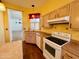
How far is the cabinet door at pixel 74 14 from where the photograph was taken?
5.43 feet

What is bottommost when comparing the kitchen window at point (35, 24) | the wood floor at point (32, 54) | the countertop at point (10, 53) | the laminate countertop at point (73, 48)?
the wood floor at point (32, 54)

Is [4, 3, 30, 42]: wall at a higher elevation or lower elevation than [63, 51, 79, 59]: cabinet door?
higher

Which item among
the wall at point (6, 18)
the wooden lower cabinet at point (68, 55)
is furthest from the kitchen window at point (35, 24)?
the wooden lower cabinet at point (68, 55)

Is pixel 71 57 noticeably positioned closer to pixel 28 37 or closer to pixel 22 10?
pixel 28 37

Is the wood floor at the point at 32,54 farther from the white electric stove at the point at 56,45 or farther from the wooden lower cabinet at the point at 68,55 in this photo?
the wooden lower cabinet at the point at 68,55

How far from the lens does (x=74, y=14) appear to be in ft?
5.69

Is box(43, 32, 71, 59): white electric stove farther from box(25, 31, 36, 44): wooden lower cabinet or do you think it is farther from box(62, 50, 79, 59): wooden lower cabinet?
box(25, 31, 36, 44): wooden lower cabinet

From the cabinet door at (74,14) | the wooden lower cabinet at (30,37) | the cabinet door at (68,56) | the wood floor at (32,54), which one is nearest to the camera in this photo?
the cabinet door at (68,56)

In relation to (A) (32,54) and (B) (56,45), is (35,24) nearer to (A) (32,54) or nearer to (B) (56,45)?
(A) (32,54)

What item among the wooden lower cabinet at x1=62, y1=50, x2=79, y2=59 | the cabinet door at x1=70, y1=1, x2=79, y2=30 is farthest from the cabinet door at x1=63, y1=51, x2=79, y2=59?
the cabinet door at x1=70, y1=1, x2=79, y2=30

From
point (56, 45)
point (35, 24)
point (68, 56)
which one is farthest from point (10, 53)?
point (35, 24)

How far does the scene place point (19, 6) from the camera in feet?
16.9

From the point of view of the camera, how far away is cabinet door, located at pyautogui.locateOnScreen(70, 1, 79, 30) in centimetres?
166

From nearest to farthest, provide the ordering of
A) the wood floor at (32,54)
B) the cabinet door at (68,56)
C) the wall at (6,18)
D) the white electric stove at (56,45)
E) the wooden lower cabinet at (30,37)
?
1. the cabinet door at (68,56)
2. the white electric stove at (56,45)
3. the wood floor at (32,54)
4. the wall at (6,18)
5. the wooden lower cabinet at (30,37)
